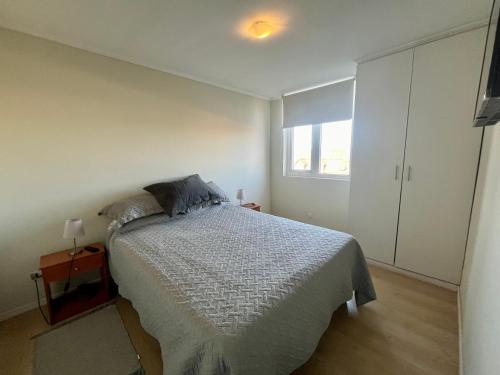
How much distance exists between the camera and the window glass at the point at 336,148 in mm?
3074

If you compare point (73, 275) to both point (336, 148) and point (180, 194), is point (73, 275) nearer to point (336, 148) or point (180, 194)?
point (180, 194)

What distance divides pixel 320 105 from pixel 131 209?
2.83 meters

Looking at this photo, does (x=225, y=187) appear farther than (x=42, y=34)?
Yes

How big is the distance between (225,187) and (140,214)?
1454 millimetres

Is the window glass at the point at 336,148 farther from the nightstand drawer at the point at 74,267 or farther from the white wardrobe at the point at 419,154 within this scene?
the nightstand drawer at the point at 74,267

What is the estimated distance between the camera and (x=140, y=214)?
2.10 m

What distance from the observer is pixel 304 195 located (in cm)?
362

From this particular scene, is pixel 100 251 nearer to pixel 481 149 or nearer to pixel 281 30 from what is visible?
pixel 281 30

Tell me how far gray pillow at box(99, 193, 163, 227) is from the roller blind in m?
2.48

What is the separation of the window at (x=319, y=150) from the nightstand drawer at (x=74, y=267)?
300 centimetres

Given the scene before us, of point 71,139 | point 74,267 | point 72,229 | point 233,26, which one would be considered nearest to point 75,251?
point 74,267

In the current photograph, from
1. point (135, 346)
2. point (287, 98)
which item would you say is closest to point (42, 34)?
point (135, 346)

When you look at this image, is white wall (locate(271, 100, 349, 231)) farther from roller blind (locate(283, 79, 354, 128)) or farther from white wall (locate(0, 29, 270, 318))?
white wall (locate(0, 29, 270, 318))

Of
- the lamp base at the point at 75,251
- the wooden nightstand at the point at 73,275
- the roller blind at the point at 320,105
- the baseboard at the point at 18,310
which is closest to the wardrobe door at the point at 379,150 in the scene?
the roller blind at the point at 320,105
